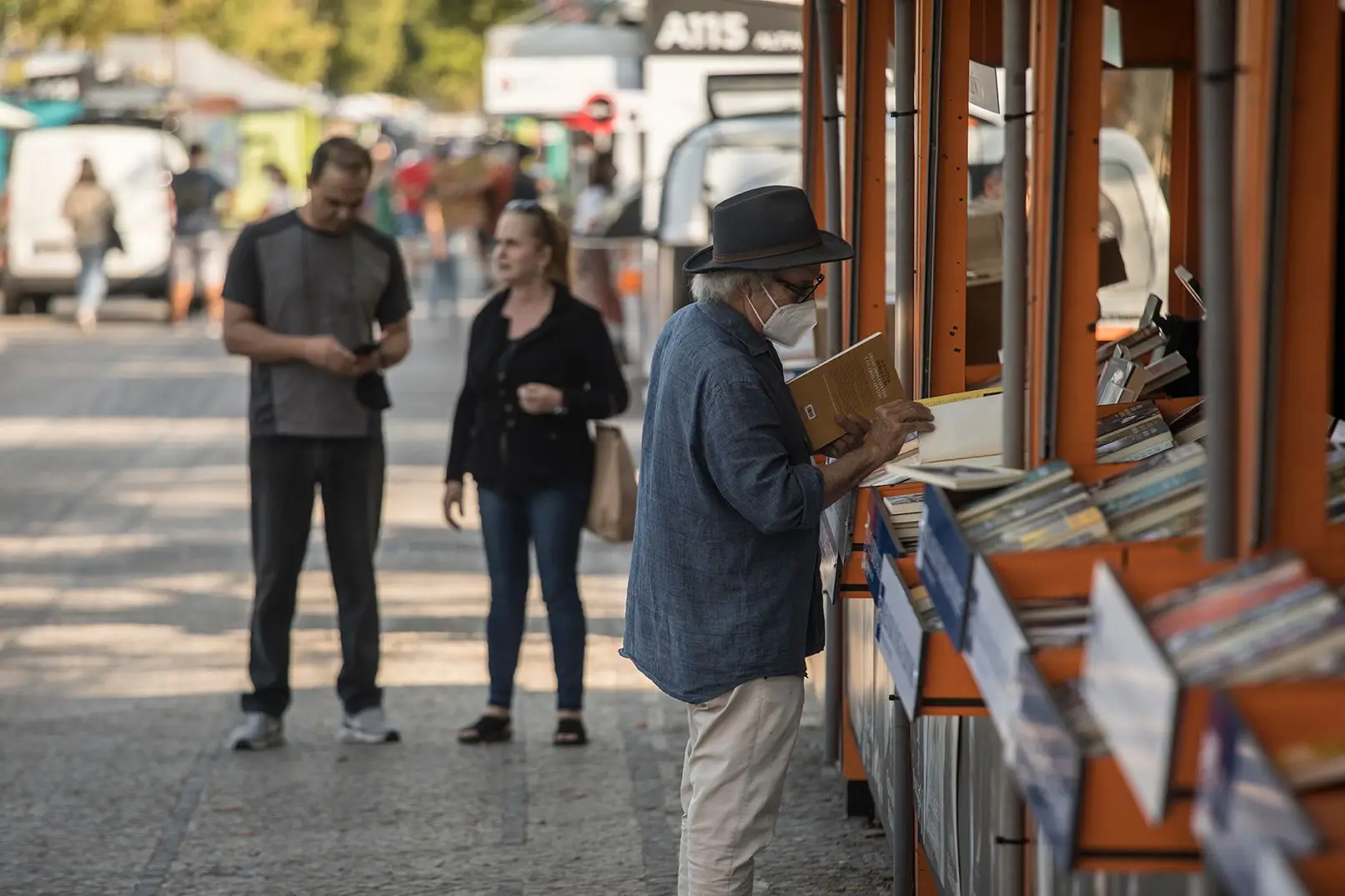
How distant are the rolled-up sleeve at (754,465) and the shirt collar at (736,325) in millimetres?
123

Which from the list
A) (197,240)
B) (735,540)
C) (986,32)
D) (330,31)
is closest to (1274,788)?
(735,540)

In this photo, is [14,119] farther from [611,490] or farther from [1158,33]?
[611,490]

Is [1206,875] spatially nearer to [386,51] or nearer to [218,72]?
[218,72]

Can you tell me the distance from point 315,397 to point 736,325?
2968 millimetres

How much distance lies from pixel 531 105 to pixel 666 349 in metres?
15.4

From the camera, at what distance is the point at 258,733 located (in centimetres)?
727

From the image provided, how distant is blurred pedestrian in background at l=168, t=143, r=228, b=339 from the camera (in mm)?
24406

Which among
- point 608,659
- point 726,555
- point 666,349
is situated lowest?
point 608,659

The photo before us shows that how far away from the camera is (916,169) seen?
5477mm

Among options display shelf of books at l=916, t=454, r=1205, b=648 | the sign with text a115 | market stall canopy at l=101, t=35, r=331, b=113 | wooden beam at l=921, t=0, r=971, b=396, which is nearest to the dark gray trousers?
wooden beam at l=921, t=0, r=971, b=396

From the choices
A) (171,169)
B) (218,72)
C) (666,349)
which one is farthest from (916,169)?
(218,72)

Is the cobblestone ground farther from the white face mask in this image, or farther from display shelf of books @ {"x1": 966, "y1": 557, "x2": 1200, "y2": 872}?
display shelf of books @ {"x1": 966, "y1": 557, "x2": 1200, "y2": 872}

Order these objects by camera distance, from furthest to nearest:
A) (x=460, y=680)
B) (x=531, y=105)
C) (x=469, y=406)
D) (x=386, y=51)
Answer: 1. (x=386, y=51)
2. (x=531, y=105)
3. (x=460, y=680)
4. (x=469, y=406)

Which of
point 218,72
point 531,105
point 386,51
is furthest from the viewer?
point 386,51
